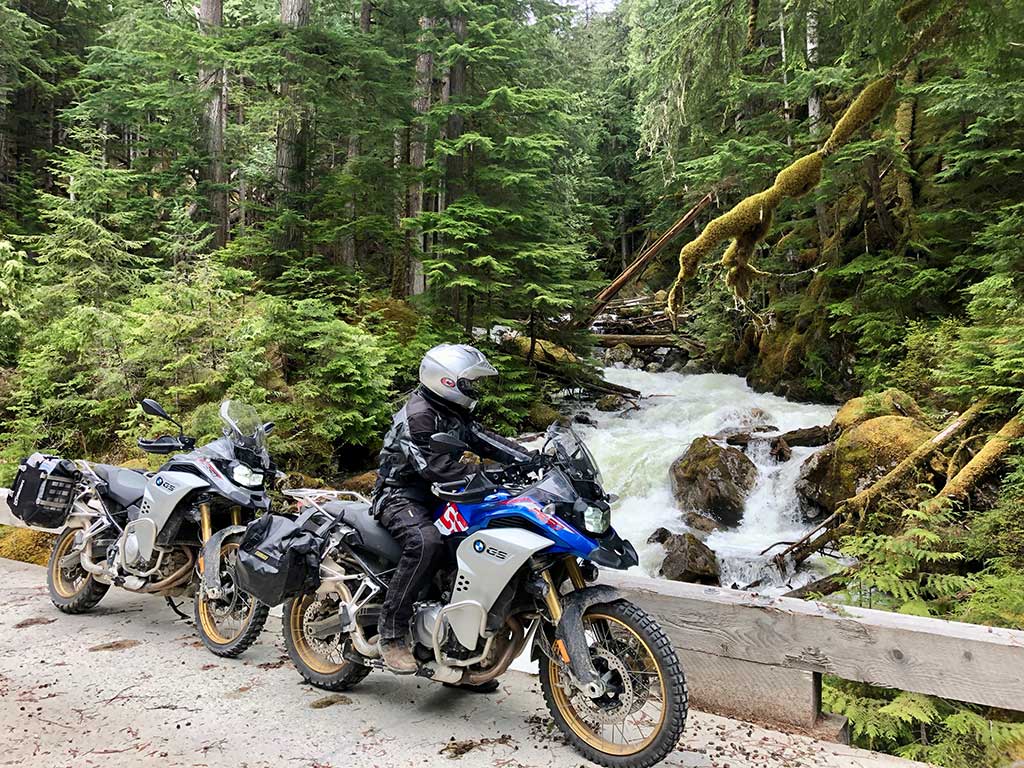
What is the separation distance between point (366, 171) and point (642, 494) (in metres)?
9.46

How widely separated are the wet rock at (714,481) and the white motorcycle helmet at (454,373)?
797 centimetres

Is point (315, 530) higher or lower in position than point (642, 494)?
higher

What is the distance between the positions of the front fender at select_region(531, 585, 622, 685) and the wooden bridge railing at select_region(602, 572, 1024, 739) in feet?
2.59

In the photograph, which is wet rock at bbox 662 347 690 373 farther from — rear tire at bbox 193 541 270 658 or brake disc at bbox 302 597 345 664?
brake disc at bbox 302 597 345 664

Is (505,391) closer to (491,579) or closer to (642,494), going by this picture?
(642,494)

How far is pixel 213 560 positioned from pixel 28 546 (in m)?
3.98

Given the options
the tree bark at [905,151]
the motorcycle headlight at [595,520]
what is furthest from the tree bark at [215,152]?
the tree bark at [905,151]

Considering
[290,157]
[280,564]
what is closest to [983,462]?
[280,564]

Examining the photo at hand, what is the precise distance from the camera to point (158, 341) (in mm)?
9242

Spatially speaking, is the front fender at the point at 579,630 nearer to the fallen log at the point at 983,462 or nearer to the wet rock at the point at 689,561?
the fallen log at the point at 983,462

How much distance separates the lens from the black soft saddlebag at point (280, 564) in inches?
147

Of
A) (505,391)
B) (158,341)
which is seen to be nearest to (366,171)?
(505,391)

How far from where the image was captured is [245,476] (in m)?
4.67

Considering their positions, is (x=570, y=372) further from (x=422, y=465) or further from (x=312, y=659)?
(x=422, y=465)
